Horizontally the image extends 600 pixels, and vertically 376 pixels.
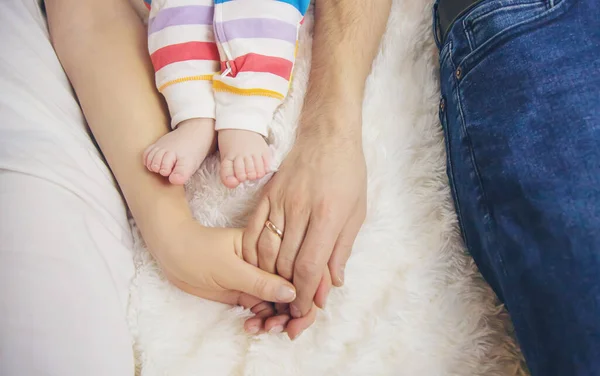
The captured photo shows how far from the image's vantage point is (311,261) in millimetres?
673

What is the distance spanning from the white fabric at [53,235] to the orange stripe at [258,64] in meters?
0.27

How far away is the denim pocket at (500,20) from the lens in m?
0.67

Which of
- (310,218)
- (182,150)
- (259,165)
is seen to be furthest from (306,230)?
(182,150)

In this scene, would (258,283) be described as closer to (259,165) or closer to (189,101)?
(259,165)

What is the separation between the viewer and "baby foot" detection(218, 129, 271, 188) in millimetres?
732

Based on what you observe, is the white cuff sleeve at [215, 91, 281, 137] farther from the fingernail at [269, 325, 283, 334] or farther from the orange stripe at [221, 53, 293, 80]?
the fingernail at [269, 325, 283, 334]

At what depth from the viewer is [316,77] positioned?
0.84 meters

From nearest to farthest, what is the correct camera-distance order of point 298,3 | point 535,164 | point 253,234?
1. point 535,164
2. point 253,234
3. point 298,3

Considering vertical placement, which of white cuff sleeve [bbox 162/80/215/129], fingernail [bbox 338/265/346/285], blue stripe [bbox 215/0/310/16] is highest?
blue stripe [bbox 215/0/310/16]

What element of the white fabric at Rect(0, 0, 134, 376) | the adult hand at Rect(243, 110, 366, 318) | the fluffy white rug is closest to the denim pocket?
the fluffy white rug

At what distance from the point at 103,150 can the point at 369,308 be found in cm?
49

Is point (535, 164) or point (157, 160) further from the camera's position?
point (157, 160)

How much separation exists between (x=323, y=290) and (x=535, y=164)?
1.06ft

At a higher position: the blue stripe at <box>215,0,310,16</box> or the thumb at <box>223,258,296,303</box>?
the blue stripe at <box>215,0,310,16</box>
